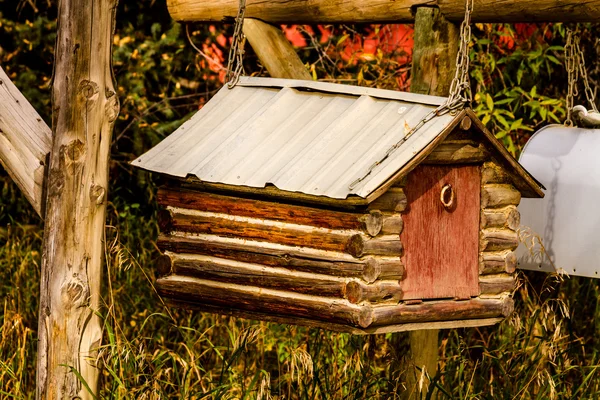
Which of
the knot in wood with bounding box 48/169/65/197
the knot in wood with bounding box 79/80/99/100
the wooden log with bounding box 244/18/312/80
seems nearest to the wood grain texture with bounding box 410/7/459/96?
the wooden log with bounding box 244/18/312/80

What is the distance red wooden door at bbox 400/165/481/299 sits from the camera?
12.1 feet

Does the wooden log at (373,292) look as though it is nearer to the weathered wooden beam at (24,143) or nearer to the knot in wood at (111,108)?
the knot in wood at (111,108)

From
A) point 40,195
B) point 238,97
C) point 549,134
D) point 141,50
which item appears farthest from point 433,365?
point 141,50

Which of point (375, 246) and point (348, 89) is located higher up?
point (348, 89)

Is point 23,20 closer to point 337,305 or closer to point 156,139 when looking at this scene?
point 156,139

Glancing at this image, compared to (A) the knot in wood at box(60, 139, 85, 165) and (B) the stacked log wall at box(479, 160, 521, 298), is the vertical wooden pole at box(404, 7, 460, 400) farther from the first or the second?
(A) the knot in wood at box(60, 139, 85, 165)

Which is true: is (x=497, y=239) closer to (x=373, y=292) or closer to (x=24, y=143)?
(x=373, y=292)

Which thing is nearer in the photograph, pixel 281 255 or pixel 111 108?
pixel 281 255

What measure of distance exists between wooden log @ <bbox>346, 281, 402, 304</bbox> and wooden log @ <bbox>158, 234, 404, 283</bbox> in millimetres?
24

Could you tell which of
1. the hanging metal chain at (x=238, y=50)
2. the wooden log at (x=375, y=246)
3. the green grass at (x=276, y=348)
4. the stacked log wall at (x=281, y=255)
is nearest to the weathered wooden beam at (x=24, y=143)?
the green grass at (x=276, y=348)

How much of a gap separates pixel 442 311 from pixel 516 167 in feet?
1.91

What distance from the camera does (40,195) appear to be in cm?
416

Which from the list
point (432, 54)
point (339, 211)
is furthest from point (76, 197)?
point (432, 54)

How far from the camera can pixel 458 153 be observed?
3.75 metres
